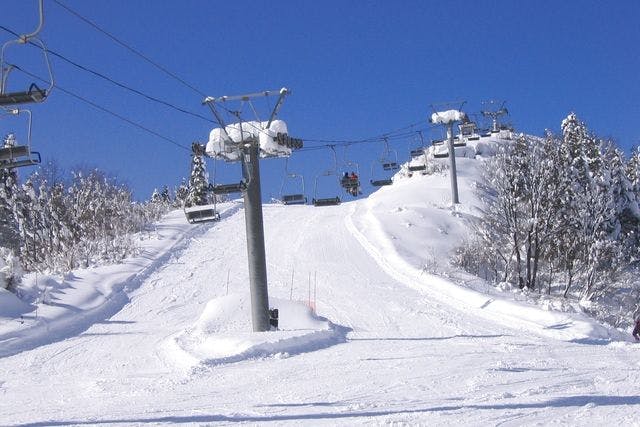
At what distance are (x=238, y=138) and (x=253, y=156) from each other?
61 cm

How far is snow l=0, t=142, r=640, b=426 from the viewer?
909 cm

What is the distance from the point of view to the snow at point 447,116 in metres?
37.3

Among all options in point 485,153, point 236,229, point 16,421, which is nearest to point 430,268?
point 236,229

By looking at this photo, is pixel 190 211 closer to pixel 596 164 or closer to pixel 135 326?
pixel 135 326

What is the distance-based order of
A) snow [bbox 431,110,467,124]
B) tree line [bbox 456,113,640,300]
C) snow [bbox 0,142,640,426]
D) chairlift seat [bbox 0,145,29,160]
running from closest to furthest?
snow [bbox 0,142,640,426] → chairlift seat [bbox 0,145,29,160] → tree line [bbox 456,113,640,300] → snow [bbox 431,110,467,124]

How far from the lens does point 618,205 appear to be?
136 ft

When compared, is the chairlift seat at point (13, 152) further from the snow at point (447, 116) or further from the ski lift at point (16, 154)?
the snow at point (447, 116)

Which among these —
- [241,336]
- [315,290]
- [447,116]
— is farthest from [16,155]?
[447,116]

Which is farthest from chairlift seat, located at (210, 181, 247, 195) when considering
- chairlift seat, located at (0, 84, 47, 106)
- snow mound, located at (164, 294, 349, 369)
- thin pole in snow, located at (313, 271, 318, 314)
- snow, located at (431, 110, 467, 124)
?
snow, located at (431, 110, 467, 124)

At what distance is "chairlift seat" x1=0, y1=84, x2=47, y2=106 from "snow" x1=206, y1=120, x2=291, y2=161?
25.5 ft

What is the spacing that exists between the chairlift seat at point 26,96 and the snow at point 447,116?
1179 inches

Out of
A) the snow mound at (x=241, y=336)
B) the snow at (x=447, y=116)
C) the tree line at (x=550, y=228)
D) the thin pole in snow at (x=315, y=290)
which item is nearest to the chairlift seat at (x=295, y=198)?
the thin pole in snow at (x=315, y=290)

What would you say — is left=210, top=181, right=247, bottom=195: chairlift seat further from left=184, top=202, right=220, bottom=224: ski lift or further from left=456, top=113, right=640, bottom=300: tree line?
left=456, top=113, right=640, bottom=300: tree line

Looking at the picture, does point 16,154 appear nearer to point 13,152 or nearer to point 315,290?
point 13,152
